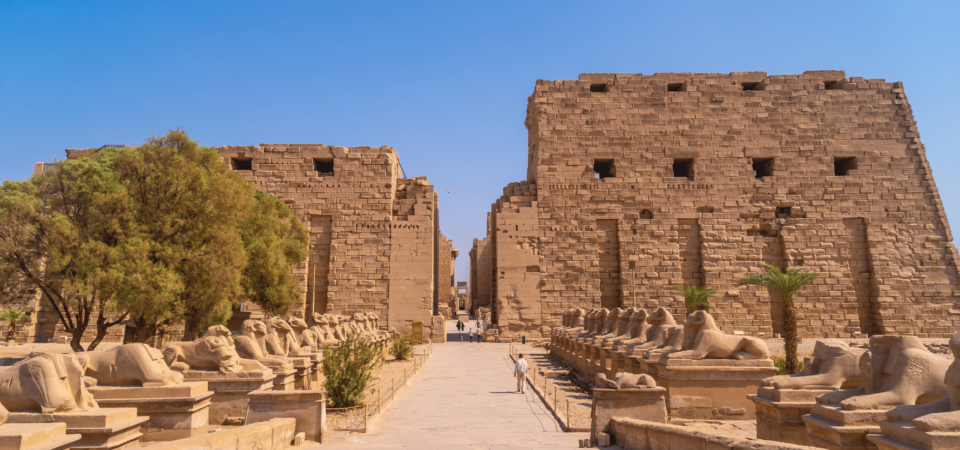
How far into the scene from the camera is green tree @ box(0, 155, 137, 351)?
12211 millimetres

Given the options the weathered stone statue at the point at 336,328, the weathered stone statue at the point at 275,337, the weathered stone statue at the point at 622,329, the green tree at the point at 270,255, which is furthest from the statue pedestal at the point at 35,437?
the green tree at the point at 270,255

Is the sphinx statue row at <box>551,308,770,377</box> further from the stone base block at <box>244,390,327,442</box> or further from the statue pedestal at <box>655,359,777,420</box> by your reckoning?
the stone base block at <box>244,390,327,442</box>

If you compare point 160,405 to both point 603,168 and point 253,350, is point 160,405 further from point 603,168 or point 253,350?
point 603,168

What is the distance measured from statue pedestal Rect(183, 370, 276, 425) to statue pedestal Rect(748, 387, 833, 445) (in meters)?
5.68

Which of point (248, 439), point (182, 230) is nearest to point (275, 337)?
point (248, 439)

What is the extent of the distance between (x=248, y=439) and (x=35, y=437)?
5.16 ft

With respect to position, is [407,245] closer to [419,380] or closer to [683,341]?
[419,380]

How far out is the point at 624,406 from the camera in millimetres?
6156

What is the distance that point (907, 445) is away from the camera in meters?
3.44

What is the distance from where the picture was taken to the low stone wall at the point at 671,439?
387 cm

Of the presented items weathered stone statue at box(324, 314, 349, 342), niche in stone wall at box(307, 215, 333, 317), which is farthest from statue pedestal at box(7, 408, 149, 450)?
niche in stone wall at box(307, 215, 333, 317)

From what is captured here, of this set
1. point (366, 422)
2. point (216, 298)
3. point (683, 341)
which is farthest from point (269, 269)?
point (683, 341)

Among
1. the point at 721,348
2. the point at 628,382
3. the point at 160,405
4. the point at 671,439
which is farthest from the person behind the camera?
the point at 721,348

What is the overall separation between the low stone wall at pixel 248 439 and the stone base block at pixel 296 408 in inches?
5.7
